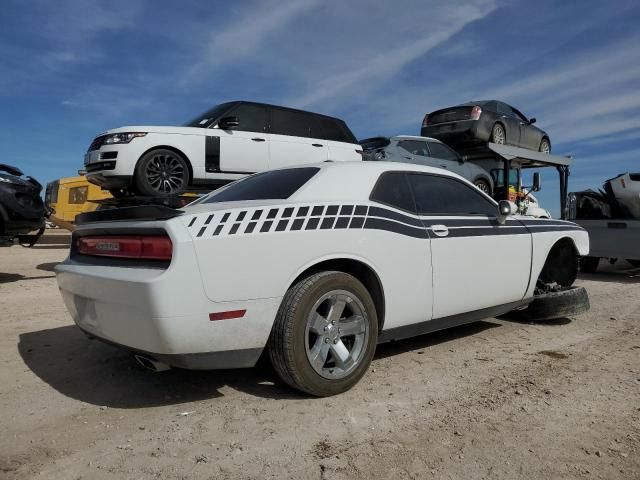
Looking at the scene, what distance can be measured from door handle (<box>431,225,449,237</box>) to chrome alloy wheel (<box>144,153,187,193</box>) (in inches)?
185

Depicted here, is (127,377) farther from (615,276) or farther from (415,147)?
(615,276)

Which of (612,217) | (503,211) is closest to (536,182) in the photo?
(612,217)

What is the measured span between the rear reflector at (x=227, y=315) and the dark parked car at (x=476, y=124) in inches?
357

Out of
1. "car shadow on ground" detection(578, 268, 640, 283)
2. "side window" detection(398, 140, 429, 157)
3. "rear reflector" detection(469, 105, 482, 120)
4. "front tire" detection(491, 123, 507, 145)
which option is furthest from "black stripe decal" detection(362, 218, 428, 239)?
"front tire" detection(491, 123, 507, 145)

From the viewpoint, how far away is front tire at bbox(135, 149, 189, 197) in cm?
715

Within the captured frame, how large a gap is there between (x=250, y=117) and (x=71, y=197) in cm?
633

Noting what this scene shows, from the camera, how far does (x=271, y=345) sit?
2.97 meters

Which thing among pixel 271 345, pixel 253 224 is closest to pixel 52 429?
pixel 271 345

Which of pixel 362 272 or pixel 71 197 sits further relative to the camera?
pixel 71 197

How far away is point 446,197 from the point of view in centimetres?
411

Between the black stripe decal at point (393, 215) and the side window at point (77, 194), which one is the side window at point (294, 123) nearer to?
the black stripe decal at point (393, 215)

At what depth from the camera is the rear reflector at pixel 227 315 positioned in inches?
107

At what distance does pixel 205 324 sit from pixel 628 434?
89.3 inches

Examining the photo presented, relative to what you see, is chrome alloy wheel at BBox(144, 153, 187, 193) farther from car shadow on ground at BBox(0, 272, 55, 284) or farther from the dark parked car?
the dark parked car
